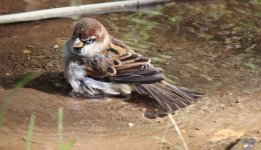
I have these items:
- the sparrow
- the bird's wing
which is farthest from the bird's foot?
the bird's wing

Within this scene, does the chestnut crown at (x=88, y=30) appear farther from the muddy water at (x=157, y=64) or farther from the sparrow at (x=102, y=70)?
the muddy water at (x=157, y=64)

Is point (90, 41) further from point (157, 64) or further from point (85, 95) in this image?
point (157, 64)

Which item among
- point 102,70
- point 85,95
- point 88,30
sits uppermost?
point 88,30

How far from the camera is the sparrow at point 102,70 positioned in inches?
206

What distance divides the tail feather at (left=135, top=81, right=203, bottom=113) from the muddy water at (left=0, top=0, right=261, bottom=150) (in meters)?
0.06

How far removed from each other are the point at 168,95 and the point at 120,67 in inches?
16.2

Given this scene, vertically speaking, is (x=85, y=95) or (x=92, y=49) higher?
(x=92, y=49)

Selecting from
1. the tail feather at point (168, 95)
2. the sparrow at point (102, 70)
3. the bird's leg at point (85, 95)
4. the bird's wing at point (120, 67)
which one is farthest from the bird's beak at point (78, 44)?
the tail feather at point (168, 95)

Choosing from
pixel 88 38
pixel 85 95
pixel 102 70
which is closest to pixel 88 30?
pixel 88 38

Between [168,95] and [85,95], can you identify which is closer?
[168,95]

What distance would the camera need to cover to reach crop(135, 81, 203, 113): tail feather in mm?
5102

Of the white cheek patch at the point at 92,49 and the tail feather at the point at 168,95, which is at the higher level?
the white cheek patch at the point at 92,49

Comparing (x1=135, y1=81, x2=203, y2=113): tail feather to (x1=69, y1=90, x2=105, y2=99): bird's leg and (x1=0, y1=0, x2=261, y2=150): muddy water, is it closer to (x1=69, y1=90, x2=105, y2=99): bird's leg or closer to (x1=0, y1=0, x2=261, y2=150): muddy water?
(x1=0, y1=0, x2=261, y2=150): muddy water

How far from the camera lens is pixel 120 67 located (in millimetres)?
5270
